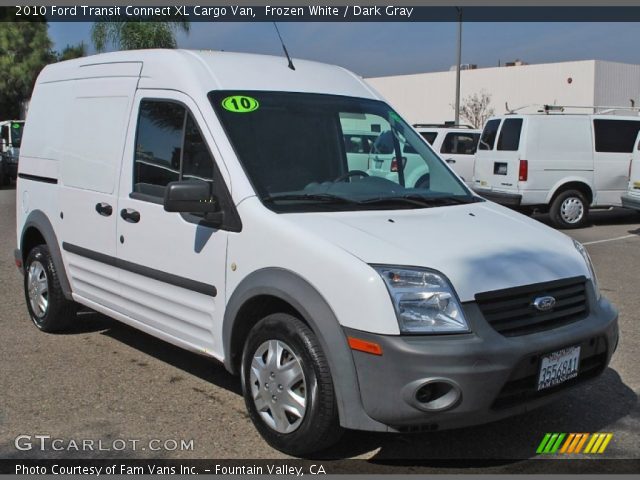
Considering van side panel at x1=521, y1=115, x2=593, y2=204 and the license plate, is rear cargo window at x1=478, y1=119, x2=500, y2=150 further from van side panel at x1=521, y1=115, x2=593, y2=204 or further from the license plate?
the license plate

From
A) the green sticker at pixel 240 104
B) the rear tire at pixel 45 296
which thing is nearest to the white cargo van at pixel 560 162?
the rear tire at pixel 45 296

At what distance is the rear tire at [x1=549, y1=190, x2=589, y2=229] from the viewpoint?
13336 mm

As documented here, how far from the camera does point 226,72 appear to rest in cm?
450

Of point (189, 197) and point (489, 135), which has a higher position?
point (489, 135)

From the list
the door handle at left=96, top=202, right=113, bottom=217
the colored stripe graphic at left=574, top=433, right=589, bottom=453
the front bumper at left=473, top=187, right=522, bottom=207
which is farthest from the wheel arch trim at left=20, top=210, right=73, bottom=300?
the front bumper at left=473, top=187, right=522, bottom=207

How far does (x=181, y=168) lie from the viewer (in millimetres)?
4508

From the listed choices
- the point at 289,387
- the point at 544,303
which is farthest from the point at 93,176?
the point at 544,303

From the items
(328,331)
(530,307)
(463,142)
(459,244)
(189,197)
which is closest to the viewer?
(328,331)

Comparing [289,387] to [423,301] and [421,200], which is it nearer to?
[423,301]

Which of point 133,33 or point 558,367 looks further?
point 133,33

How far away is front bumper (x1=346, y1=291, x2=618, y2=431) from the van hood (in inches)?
8.7

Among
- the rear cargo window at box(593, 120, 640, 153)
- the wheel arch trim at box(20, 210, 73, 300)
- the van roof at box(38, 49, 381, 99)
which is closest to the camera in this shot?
the van roof at box(38, 49, 381, 99)

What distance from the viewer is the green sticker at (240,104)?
4.31 meters

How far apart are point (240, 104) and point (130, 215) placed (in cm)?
104
